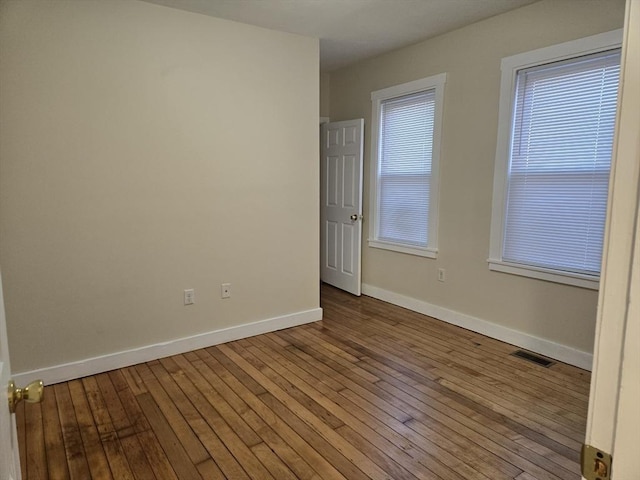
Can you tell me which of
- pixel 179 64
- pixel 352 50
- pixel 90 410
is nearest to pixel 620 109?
pixel 90 410

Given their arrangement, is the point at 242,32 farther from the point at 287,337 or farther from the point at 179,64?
the point at 287,337

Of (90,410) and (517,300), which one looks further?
(517,300)

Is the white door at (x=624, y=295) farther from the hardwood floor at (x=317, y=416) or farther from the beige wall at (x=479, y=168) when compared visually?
the beige wall at (x=479, y=168)

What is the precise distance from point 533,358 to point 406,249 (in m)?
1.54

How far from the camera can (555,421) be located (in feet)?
7.41

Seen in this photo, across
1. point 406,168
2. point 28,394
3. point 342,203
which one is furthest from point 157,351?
point 406,168

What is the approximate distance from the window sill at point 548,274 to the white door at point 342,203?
5.15 feet

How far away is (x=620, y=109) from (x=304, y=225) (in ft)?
10.6

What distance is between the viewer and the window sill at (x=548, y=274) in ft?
9.17

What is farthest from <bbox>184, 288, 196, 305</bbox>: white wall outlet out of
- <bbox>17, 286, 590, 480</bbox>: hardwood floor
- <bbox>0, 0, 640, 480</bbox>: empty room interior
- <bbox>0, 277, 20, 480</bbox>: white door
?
<bbox>0, 277, 20, 480</bbox>: white door

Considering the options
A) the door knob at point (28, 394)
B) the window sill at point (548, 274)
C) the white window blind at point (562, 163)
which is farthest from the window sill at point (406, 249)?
the door knob at point (28, 394)

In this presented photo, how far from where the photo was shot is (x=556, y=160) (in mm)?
2947

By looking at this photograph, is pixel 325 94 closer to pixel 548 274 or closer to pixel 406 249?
pixel 406 249

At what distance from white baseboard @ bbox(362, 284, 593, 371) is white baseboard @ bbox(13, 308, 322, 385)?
36.9 inches
